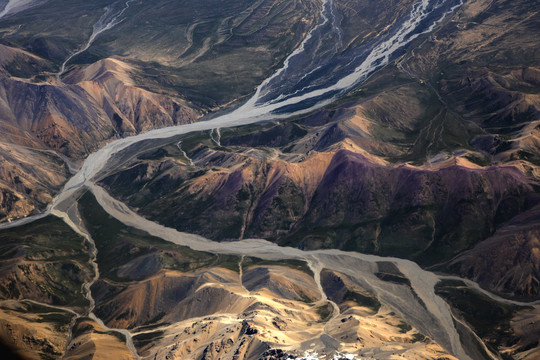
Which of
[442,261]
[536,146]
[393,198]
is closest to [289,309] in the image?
[442,261]

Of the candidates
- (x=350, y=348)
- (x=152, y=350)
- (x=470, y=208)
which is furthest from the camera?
(x=470, y=208)

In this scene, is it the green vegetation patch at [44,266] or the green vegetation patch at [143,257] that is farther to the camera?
the green vegetation patch at [143,257]

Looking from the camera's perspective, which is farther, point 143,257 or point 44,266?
point 143,257

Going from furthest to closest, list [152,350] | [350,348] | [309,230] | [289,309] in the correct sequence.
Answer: [309,230]
[289,309]
[152,350]
[350,348]

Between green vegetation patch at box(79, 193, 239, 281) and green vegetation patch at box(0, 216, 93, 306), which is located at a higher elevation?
green vegetation patch at box(0, 216, 93, 306)

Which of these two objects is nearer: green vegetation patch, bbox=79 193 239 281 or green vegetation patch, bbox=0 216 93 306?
green vegetation patch, bbox=0 216 93 306

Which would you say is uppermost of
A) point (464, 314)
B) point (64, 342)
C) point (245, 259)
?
point (64, 342)

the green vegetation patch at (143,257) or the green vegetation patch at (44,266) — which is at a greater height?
the green vegetation patch at (44,266)

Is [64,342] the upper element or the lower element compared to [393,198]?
upper

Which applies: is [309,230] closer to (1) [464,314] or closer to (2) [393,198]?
(2) [393,198]

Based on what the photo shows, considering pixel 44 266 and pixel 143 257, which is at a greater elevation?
pixel 44 266

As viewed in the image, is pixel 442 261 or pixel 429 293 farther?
pixel 442 261
